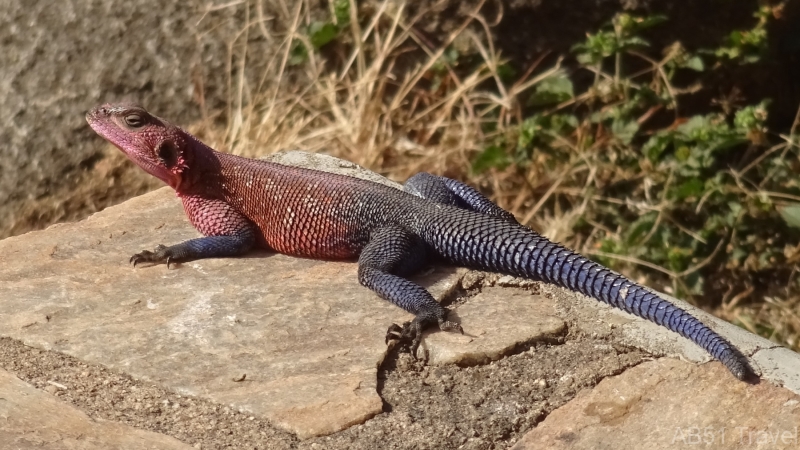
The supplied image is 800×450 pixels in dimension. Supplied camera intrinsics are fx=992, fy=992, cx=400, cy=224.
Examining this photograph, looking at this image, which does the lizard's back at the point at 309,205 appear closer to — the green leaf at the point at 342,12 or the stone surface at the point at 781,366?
the stone surface at the point at 781,366

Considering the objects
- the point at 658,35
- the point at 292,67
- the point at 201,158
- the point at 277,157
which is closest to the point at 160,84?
the point at 292,67

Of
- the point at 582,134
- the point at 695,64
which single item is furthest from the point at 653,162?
the point at 695,64

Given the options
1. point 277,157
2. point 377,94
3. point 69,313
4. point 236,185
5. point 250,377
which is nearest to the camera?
point 250,377

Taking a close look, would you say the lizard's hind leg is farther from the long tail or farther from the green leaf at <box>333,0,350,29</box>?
the green leaf at <box>333,0,350,29</box>

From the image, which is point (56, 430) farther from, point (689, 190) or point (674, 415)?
point (689, 190)

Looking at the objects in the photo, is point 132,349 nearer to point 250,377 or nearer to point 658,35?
point 250,377

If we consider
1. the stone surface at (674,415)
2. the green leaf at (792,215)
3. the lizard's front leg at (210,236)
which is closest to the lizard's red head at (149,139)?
the lizard's front leg at (210,236)

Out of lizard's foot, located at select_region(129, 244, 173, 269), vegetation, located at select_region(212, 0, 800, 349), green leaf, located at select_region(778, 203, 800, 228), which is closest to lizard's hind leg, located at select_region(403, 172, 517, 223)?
lizard's foot, located at select_region(129, 244, 173, 269)
